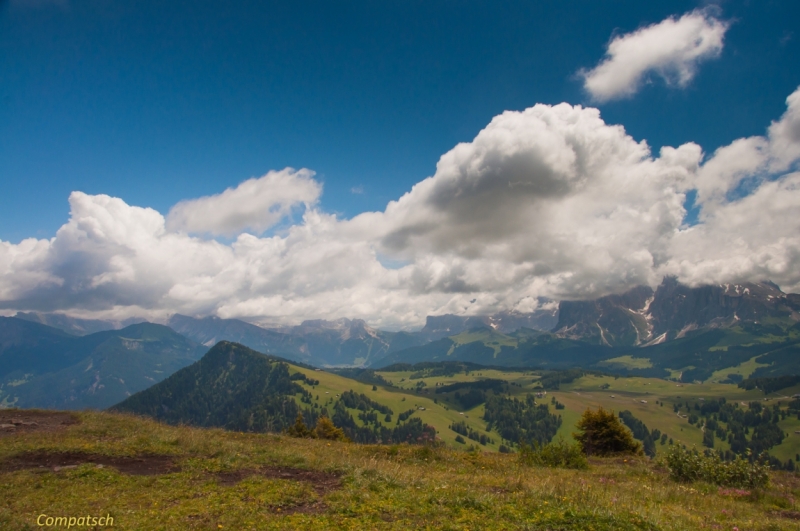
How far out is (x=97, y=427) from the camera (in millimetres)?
25828

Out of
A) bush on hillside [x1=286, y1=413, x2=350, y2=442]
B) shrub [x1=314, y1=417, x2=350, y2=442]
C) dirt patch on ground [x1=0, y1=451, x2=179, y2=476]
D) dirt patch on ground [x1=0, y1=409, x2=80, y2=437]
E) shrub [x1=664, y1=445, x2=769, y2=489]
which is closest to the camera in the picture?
dirt patch on ground [x1=0, y1=451, x2=179, y2=476]

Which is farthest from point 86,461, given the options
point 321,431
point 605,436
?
point 605,436

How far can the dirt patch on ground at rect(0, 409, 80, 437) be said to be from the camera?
25.6 m

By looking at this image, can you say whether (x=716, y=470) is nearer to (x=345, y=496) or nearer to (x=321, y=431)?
(x=345, y=496)

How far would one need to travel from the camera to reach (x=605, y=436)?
3906 cm

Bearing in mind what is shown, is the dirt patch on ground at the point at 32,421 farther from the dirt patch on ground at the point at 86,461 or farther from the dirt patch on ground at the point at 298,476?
the dirt patch on ground at the point at 298,476

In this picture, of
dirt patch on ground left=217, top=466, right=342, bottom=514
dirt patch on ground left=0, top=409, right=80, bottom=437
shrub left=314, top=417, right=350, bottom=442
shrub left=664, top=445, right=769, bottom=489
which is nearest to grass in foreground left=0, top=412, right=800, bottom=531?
dirt patch on ground left=217, top=466, right=342, bottom=514

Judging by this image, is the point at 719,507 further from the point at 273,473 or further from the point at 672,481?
the point at 273,473

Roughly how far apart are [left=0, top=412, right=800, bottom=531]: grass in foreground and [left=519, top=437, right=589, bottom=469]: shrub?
9.53 feet

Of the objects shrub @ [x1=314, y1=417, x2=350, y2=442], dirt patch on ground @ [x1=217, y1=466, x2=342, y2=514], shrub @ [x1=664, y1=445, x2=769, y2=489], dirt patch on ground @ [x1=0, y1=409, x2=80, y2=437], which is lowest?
shrub @ [x1=314, y1=417, x2=350, y2=442]

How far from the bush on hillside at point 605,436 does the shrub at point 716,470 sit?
619 inches

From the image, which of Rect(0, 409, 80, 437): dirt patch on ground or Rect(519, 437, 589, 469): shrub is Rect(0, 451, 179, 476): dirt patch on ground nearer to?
Rect(0, 409, 80, 437): dirt patch on ground

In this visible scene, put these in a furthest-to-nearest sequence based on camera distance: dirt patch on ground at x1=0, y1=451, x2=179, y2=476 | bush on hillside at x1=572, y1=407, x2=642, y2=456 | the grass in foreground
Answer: bush on hillside at x1=572, y1=407, x2=642, y2=456 → dirt patch on ground at x1=0, y1=451, x2=179, y2=476 → the grass in foreground

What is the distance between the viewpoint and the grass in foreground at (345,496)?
40.7ft
